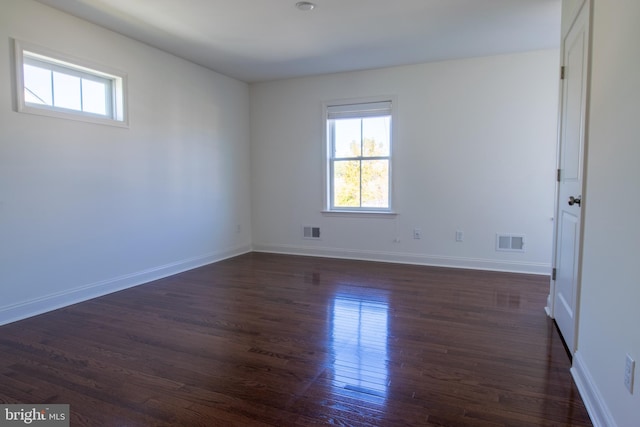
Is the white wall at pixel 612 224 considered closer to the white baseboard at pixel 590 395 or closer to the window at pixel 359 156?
the white baseboard at pixel 590 395

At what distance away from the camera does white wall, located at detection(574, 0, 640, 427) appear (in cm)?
144

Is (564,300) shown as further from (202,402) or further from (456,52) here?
(456,52)

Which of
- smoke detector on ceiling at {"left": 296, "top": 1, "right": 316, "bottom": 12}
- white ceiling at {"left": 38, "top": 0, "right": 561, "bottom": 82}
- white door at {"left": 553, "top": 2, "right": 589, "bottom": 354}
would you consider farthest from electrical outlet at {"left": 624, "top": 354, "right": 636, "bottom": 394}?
smoke detector on ceiling at {"left": 296, "top": 1, "right": 316, "bottom": 12}

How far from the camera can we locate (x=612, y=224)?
1683mm

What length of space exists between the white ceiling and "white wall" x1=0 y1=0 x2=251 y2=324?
29 centimetres

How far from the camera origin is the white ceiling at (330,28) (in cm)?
328

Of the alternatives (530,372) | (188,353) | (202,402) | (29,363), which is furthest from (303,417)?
(29,363)

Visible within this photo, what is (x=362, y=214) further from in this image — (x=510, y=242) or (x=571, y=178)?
(x=571, y=178)

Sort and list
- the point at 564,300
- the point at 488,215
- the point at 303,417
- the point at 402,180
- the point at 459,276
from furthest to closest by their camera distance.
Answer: the point at 402,180 < the point at 488,215 < the point at 459,276 < the point at 564,300 < the point at 303,417

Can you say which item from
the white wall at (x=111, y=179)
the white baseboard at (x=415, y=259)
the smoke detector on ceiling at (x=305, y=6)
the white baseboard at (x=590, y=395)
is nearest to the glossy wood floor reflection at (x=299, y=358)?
the white baseboard at (x=590, y=395)

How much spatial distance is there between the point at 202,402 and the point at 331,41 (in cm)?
360

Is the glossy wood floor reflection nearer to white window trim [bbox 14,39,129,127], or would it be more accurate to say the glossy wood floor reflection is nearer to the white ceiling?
white window trim [bbox 14,39,129,127]

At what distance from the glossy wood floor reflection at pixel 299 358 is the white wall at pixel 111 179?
400mm

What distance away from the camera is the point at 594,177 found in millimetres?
1994
